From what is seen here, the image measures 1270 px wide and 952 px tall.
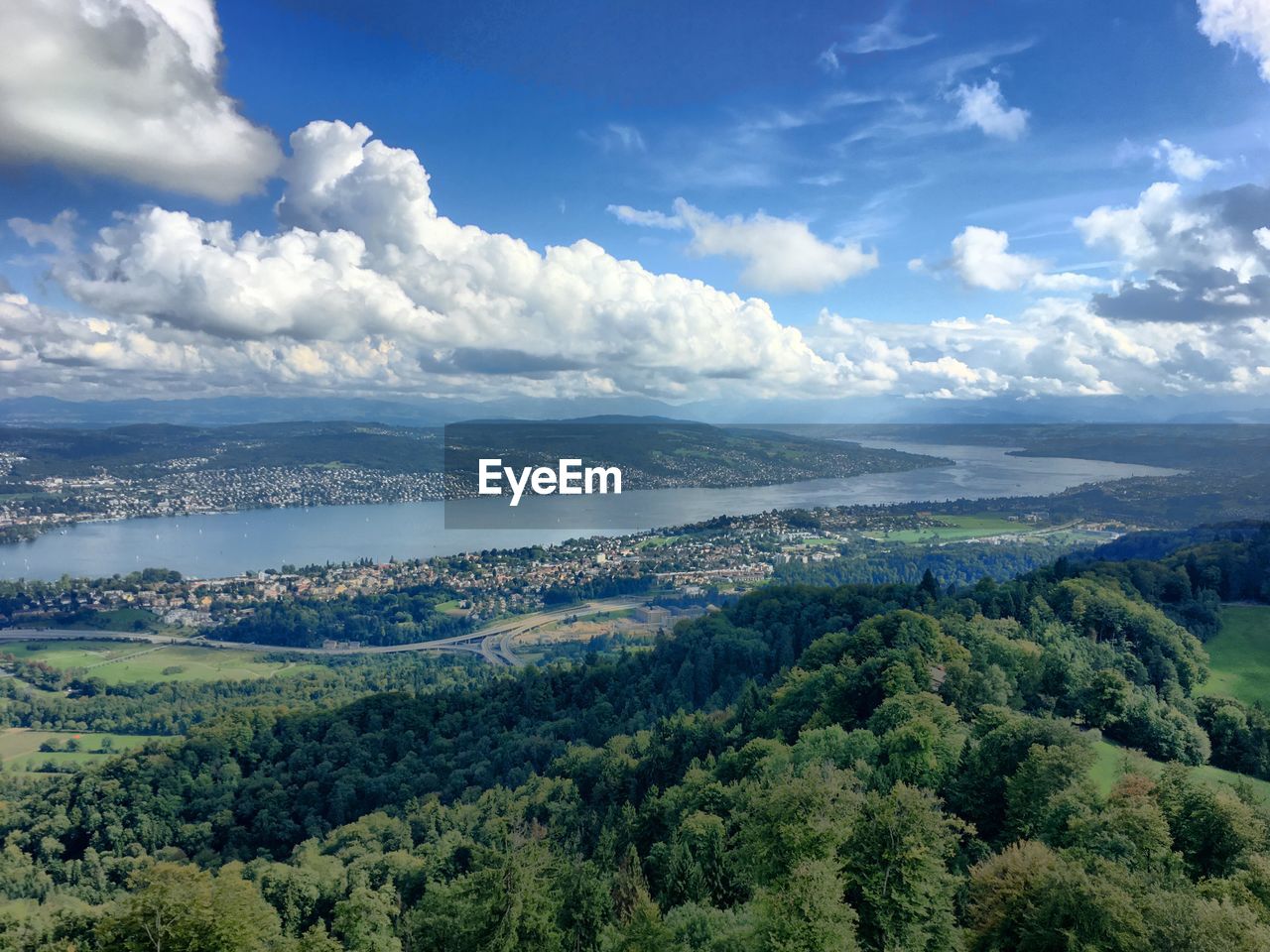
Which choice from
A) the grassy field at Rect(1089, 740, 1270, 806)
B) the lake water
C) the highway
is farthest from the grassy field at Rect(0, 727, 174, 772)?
the grassy field at Rect(1089, 740, 1270, 806)

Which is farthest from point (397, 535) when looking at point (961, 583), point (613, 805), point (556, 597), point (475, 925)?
point (475, 925)

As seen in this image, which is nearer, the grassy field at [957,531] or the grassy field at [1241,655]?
the grassy field at [1241,655]

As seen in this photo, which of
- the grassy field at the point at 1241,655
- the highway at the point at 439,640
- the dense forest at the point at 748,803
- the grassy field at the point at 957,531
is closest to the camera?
the dense forest at the point at 748,803

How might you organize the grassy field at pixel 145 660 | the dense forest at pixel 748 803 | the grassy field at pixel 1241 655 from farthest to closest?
the grassy field at pixel 145 660, the grassy field at pixel 1241 655, the dense forest at pixel 748 803

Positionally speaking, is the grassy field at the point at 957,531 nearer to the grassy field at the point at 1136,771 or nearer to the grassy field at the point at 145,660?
the grassy field at the point at 145,660

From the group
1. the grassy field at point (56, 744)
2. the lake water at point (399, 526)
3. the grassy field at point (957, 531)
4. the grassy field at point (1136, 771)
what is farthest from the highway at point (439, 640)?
the grassy field at point (1136, 771)

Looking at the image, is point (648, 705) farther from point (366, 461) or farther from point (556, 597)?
point (366, 461)

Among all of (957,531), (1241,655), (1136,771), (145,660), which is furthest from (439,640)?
(957,531)
